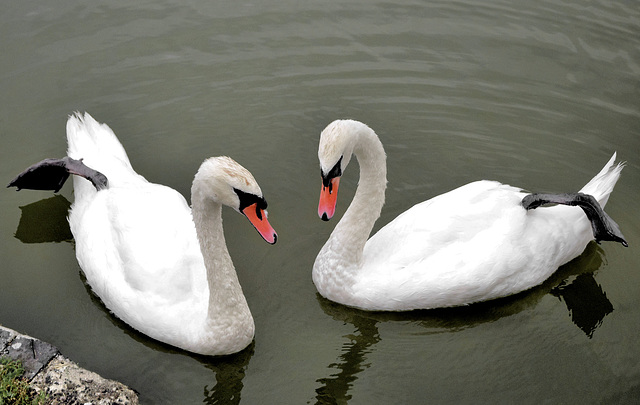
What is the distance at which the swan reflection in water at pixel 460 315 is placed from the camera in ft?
22.2

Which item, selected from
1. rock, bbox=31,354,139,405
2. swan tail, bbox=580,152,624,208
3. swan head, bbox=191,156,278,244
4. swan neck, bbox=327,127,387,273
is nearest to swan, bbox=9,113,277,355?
swan head, bbox=191,156,278,244

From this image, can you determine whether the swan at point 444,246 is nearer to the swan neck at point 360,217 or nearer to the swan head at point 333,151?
the swan neck at point 360,217

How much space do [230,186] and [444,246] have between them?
87.3 inches

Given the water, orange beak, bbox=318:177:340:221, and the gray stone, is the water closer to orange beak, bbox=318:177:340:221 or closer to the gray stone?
the gray stone

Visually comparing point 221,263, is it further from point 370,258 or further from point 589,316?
point 589,316

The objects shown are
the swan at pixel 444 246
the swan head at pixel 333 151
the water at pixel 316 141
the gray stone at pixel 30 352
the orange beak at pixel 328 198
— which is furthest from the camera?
the swan at pixel 444 246

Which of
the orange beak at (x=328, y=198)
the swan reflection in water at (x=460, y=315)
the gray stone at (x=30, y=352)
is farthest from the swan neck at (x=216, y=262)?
the gray stone at (x=30, y=352)

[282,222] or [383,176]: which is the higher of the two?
[383,176]

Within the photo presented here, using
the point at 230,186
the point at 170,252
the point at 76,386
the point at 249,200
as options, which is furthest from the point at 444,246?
the point at 76,386

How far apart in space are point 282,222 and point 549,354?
2.86m

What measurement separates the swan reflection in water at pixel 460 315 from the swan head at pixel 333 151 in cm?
119

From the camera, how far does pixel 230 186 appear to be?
567cm

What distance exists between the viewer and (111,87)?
388 inches

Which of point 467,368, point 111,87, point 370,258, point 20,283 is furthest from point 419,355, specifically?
point 111,87
